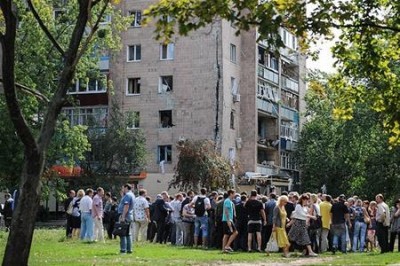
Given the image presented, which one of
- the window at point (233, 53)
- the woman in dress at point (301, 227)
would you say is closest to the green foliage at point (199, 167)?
the window at point (233, 53)

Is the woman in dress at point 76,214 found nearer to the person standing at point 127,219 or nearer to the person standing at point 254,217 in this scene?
the person standing at point 127,219

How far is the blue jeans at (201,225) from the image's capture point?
83.1 feet

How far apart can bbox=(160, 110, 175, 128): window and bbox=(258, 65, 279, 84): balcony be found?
868 cm

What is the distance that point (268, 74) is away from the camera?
61.6 meters

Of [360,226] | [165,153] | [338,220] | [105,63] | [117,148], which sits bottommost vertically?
[360,226]

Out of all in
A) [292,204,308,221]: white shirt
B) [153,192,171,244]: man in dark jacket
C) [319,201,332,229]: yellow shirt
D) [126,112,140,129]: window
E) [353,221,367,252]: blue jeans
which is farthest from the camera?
[126,112,140,129]: window

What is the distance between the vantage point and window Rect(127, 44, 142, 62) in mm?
57031

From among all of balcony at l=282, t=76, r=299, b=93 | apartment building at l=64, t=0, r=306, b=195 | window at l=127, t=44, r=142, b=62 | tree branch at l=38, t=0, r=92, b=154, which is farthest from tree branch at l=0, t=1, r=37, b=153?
balcony at l=282, t=76, r=299, b=93

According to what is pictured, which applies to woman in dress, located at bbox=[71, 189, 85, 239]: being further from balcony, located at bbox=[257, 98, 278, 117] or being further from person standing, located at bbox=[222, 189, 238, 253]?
balcony, located at bbox=[257, 98, 278, 117]

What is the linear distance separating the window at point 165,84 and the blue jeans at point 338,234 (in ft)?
107

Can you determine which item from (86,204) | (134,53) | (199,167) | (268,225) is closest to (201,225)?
(268,225)

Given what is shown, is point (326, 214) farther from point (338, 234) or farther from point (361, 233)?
point (361, 233)

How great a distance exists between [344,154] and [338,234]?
122ft

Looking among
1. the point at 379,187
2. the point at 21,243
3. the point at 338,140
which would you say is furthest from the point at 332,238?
the point at 338,140
